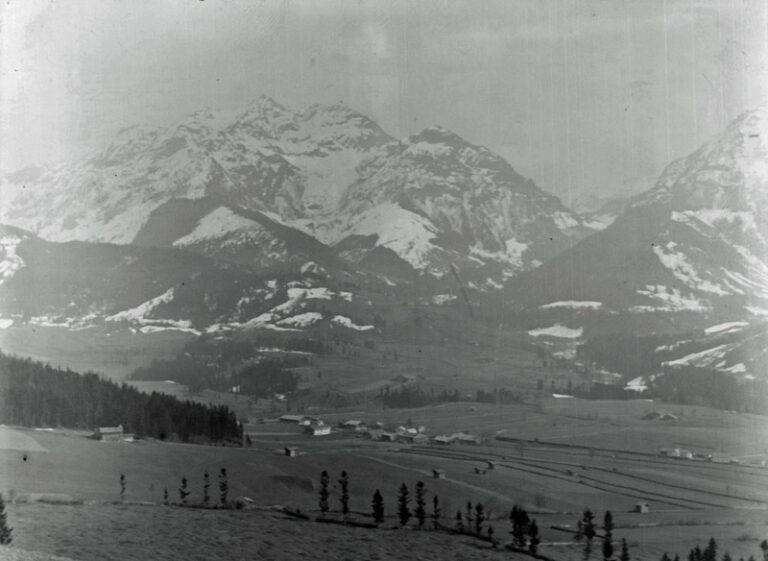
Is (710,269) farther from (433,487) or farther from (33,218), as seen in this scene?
(33,218)

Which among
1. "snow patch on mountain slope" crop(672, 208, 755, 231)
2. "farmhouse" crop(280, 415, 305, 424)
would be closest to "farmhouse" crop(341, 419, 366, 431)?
"farmhouse" crop(280, 415, 305, 424)

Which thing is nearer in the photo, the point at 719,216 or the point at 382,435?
the point at 382,435

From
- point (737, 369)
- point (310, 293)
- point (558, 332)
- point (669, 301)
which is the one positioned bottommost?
point (737, 369)

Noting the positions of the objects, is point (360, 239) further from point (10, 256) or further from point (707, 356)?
point (707, 356)

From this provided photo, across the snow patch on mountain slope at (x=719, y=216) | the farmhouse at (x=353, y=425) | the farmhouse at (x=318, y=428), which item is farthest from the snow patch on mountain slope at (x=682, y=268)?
the farmhouse at (x=318, y=428)

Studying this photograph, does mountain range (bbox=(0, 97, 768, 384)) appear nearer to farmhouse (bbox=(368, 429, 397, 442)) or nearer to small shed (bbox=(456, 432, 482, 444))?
farmhouse (bbox=(368, 429, 397, 442))

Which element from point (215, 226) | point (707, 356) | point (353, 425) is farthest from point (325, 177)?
point (707, 356)
